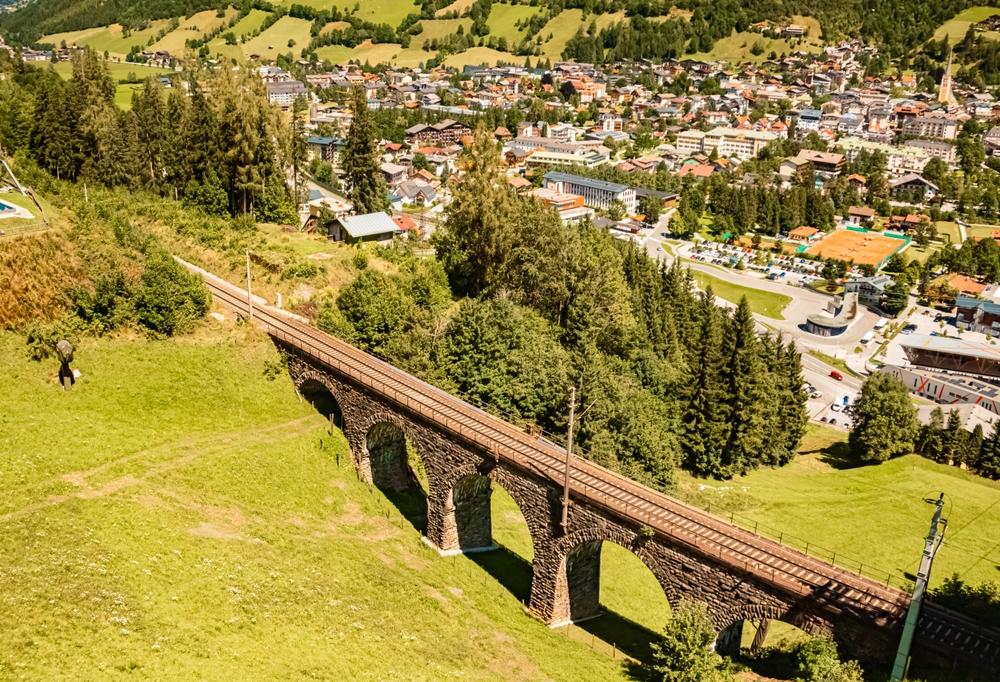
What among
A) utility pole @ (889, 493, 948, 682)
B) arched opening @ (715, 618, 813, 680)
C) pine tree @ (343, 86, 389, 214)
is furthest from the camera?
pine tree @ (343, 86, 389, 214)

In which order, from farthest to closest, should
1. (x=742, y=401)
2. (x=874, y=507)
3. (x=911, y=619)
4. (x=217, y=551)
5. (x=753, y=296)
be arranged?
(x=753, y=296) → (x=742, y=401) → (x=874, y=507) → (x=217, y=551) → (x=911, y=619)

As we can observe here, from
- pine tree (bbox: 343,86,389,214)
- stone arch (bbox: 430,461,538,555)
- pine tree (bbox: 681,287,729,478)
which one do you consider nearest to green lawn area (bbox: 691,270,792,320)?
pine tree (bbox: 681,287,729,478)

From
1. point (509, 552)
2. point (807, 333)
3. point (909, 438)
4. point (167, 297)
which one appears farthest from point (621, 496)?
point (807, 333)

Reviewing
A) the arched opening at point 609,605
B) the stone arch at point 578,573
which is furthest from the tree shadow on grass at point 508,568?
the arched opening at point 609,605

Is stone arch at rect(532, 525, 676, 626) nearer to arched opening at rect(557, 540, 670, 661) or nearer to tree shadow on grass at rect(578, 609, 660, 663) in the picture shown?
arched opening at rect(557, 540, 670, 661)

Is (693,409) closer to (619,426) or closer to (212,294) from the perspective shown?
(619,426)

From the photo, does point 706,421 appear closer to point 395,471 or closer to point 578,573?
point 395,471

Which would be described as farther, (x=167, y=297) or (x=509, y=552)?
(x=167, y=297)
